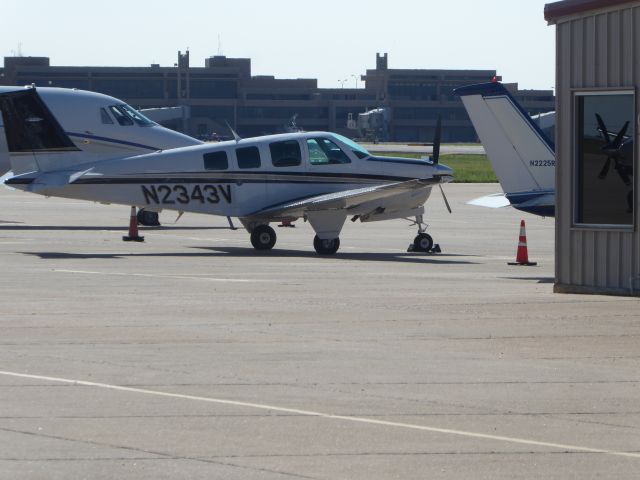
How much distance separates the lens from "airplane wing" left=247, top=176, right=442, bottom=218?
2253cm

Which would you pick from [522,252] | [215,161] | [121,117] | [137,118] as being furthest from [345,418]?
[137,118]

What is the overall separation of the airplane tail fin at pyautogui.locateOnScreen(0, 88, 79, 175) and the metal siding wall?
41.1 feet

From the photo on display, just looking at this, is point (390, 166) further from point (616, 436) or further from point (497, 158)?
point (616, 436)

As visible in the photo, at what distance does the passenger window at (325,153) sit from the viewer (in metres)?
24.5

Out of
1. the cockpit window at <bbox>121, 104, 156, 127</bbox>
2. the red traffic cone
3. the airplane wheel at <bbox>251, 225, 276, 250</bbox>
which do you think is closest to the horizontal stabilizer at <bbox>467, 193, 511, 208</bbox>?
the airplane wheel at <bbox>251, 225, 276, 250</bbox>

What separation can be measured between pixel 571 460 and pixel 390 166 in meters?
17.1

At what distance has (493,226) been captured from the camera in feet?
108

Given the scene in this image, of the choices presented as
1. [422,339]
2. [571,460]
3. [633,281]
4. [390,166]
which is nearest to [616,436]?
[571,460]

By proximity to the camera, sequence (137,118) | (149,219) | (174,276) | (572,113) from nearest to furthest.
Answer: (572,113) < (174,276) < (137,118) < (149,219)

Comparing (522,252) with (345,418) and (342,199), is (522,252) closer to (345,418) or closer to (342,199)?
(342,199)

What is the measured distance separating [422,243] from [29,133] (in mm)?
8573

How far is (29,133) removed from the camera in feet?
88.4

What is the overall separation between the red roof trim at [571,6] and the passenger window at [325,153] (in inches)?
320

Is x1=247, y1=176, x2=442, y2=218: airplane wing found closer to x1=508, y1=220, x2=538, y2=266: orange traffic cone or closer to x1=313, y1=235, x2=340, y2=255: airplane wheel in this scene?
x1=313, y1=235, x2=340, y2=255: airplane wheel
